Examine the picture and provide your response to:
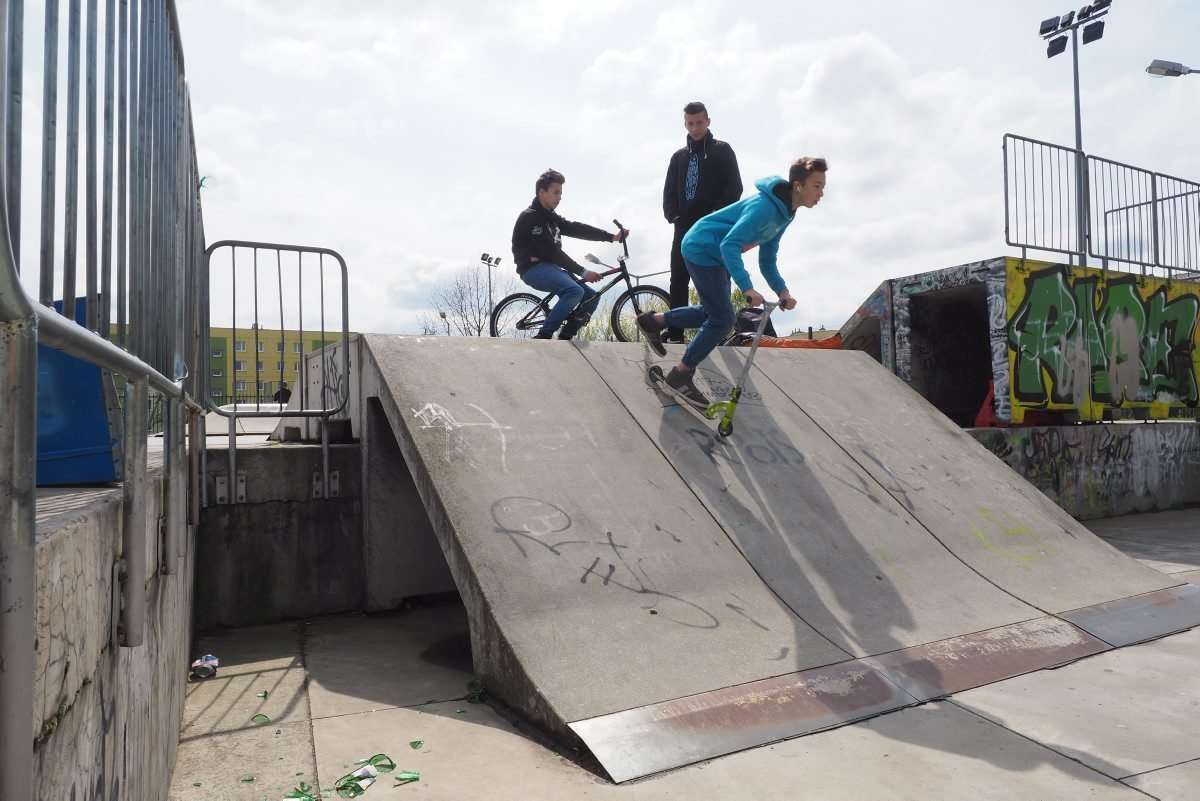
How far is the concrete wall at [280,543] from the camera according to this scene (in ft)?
18.8

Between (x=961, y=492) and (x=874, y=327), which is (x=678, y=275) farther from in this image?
(x=874, y=327)

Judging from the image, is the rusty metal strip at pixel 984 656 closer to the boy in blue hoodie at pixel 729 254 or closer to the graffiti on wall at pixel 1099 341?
the boy in blue hoodie at pixel 729 254

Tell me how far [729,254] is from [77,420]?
4.27 meters

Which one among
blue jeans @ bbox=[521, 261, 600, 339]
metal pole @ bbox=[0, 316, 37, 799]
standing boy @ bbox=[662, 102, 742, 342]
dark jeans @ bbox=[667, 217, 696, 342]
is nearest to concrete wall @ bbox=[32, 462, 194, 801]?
metal pole @ bbox=[0, 316, 37, 799]

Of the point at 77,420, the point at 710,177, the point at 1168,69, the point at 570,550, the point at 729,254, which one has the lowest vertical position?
the point at 570,550

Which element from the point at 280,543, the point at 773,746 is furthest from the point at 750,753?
the point at 280,543

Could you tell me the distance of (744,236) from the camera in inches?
217

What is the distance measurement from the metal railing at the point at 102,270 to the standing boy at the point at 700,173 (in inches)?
209

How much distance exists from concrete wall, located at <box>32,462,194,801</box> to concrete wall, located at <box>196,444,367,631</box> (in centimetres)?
355

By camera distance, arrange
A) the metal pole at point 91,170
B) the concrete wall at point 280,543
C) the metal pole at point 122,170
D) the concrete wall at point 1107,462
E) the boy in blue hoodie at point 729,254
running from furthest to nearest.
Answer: the concrete wall at point 1107,462 → the concrete wall at point 280,543 → the boy in blue hoodie at point 729,254 → the metal pole at point 122,170 → the metal pole at point 91,170

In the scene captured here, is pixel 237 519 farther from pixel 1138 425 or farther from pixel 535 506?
pixel 1138 425

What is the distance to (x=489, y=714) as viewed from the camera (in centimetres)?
375

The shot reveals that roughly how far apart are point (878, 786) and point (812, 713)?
2.00ft

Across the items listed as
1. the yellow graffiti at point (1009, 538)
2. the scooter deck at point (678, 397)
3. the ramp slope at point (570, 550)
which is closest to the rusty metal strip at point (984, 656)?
the ramp slope at point (570, 550)
